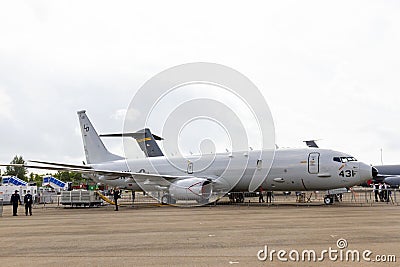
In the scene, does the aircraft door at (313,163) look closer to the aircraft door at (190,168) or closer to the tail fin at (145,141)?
the aircraft door at (190,168)

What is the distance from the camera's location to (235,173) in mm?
30250

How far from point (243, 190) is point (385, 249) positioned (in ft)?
70.9

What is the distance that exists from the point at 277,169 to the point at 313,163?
240cm

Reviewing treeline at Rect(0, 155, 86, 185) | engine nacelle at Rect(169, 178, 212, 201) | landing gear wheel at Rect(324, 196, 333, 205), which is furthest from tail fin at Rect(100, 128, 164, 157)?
treeline at Rect(0, 155, 86, 185)

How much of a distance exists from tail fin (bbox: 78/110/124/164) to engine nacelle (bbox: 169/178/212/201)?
38.2 feet

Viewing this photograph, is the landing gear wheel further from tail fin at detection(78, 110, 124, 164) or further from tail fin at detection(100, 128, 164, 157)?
tail fin at detection(100, 128, 164, 157)

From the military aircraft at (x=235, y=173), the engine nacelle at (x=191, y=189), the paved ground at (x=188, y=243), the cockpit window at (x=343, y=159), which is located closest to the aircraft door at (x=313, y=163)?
the military aircraft at (x=235, y=173)

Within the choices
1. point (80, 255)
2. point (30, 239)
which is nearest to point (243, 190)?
point (30, 239)

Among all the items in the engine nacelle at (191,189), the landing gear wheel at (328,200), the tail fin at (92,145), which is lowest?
the landing gear wheel at (328,200)

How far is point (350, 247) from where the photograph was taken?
10.0m

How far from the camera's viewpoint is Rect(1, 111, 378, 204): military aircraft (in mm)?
26500

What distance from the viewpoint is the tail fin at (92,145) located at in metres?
39.5

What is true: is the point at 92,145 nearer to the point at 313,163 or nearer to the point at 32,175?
the point at 313,163

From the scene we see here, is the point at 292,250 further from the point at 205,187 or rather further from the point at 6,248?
the point at 205,187
